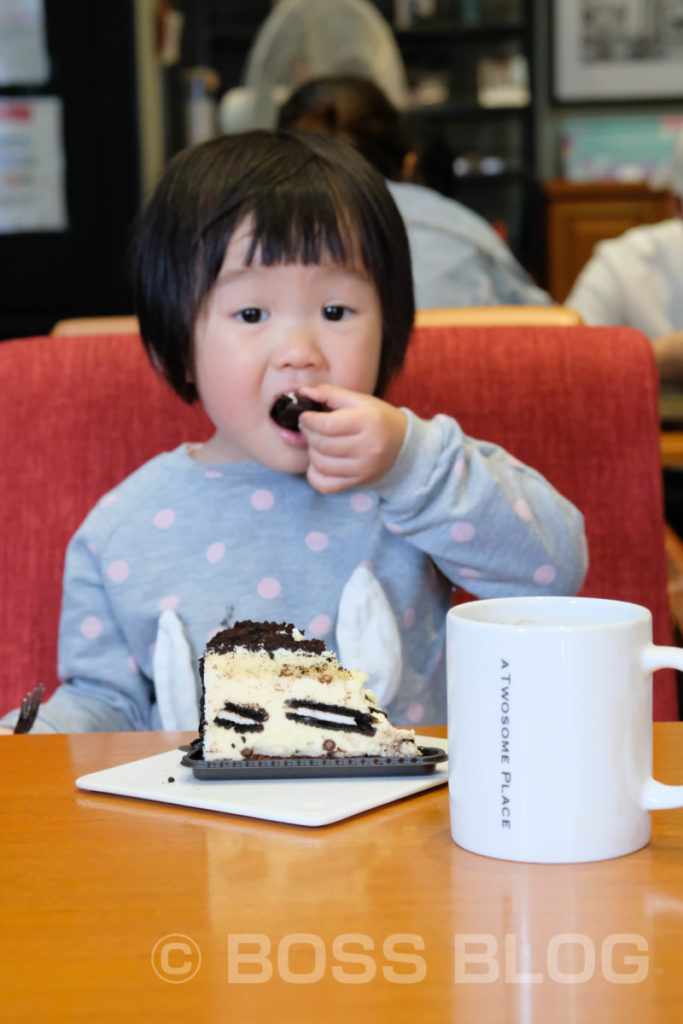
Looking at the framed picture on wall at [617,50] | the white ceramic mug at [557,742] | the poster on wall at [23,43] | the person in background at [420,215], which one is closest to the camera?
→ the white ceramic mug at [557,742]

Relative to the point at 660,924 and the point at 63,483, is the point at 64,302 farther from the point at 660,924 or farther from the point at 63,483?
the point at 660,924

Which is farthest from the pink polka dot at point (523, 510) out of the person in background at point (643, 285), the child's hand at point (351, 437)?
the person in background at point (643, 285)

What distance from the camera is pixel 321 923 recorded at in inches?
17.1

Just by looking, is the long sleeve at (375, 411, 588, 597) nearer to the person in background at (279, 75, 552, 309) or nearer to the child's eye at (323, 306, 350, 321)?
the child's eye at (323, 306, 350, 321)

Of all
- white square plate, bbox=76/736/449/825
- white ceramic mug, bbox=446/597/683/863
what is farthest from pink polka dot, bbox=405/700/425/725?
white ceramic mug, bbox=446/597/683/863

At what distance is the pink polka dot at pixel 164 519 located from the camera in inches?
44.3

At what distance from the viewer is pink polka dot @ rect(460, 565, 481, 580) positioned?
1.03 metres

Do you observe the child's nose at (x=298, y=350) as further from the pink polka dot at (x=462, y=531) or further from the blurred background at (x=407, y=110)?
the blurred background at (x=407, y=110)

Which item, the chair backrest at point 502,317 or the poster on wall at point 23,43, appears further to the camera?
the poster on wall at point 23,43

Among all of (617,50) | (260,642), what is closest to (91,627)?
(260,642)

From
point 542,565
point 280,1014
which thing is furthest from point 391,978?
point 542,565

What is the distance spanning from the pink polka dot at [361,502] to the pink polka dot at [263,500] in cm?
7

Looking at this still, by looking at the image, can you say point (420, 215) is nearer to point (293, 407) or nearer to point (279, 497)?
point (279, 497)

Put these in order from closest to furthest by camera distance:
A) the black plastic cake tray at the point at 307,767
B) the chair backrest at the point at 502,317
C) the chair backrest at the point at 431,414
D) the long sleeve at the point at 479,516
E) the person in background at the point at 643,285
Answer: the black plastic cake tray at the point at 307,767 < the long sleeve at the point at 479,516 < the chair backrest at the point at 431,414 < the chair backrest at the point at 502,317 < the person in background at the point at 643,285
